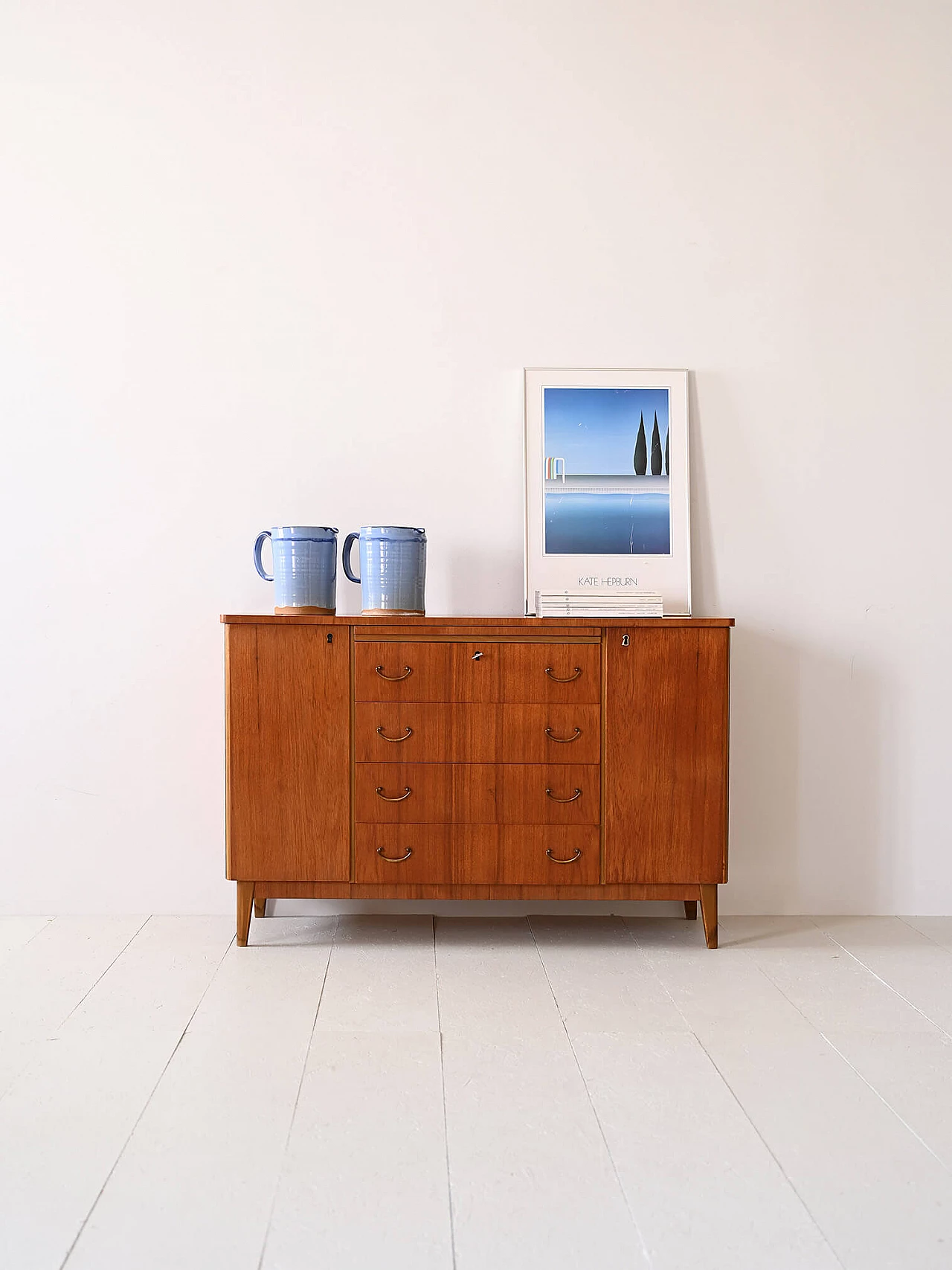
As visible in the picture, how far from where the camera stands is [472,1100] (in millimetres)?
1657

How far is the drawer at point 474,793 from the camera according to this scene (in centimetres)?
239

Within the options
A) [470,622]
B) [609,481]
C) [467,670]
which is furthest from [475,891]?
[609,481]

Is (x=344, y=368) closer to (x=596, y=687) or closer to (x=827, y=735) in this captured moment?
(x=596, y=687)

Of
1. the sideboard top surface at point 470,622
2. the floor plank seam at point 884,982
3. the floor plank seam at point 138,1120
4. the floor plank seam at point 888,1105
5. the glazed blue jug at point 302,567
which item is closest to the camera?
the floor plank seam at point 138,1120

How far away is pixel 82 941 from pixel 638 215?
2.36m

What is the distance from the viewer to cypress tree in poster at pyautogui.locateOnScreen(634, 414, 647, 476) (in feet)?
8.79

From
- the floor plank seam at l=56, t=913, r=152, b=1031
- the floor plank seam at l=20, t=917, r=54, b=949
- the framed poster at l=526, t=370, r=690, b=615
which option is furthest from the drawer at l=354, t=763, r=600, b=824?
the floor plank seam at l=20, t=917, r=54, b=949

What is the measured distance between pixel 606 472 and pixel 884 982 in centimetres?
140

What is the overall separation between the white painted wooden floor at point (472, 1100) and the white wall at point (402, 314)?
0.56 meters

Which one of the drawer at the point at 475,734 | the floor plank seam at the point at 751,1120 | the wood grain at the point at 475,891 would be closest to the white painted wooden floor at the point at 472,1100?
the floor plank seam at the point at 751,1120

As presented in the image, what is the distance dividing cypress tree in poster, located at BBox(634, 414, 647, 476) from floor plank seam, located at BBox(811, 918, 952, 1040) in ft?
4.24

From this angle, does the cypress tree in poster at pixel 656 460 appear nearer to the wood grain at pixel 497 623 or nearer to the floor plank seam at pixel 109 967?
the wood grain at pixel 497 623

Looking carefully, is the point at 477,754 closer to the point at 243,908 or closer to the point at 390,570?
the point at 390,570

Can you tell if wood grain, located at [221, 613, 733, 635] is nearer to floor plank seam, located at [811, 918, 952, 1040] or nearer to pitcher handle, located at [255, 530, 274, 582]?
pitcher handle, located at [255, 530, 274, 582]
